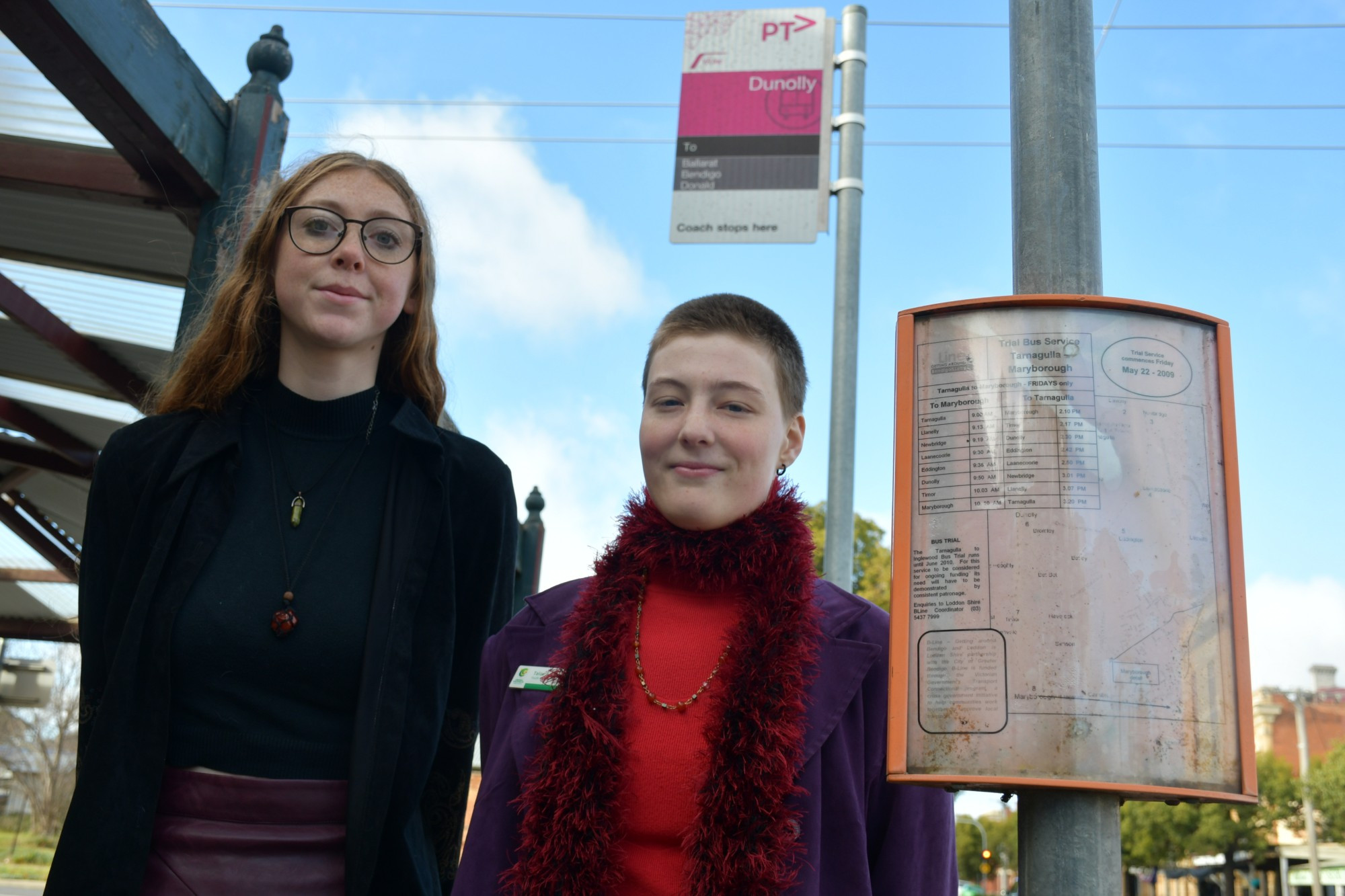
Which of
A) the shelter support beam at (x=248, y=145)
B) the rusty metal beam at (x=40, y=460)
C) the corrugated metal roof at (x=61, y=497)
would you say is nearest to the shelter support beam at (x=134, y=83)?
the shelter support beam at (x=248, y=145)

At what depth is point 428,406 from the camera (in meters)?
2.77

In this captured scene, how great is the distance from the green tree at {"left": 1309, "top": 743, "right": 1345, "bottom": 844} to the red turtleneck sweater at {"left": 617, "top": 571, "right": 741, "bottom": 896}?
40.3 m

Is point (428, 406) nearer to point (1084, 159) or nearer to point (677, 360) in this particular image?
point (677, 360)

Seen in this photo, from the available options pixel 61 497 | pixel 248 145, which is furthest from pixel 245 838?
pixel 61 497

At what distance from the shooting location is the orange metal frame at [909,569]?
4.63ft

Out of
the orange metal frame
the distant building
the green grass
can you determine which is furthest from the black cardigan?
the distant building

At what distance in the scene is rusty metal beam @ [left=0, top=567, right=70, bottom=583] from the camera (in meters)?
10.9

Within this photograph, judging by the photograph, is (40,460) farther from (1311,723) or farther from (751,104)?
(1311,723)

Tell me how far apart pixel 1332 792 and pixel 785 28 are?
124 ft

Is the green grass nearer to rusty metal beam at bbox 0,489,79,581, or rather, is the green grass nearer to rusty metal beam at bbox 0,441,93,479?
rusty metal beam at bbox 0,489,79,581

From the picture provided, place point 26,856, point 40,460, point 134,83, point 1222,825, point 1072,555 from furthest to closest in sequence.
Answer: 1. point 1222,825
2. point 26,856
3. point 40,460
4. point 134,83
5. point 1072,555

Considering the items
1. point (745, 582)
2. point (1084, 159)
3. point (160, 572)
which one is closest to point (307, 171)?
point (160, 572)

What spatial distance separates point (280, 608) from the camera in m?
2.32

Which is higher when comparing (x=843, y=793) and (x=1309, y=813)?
(x=843, y=793)
